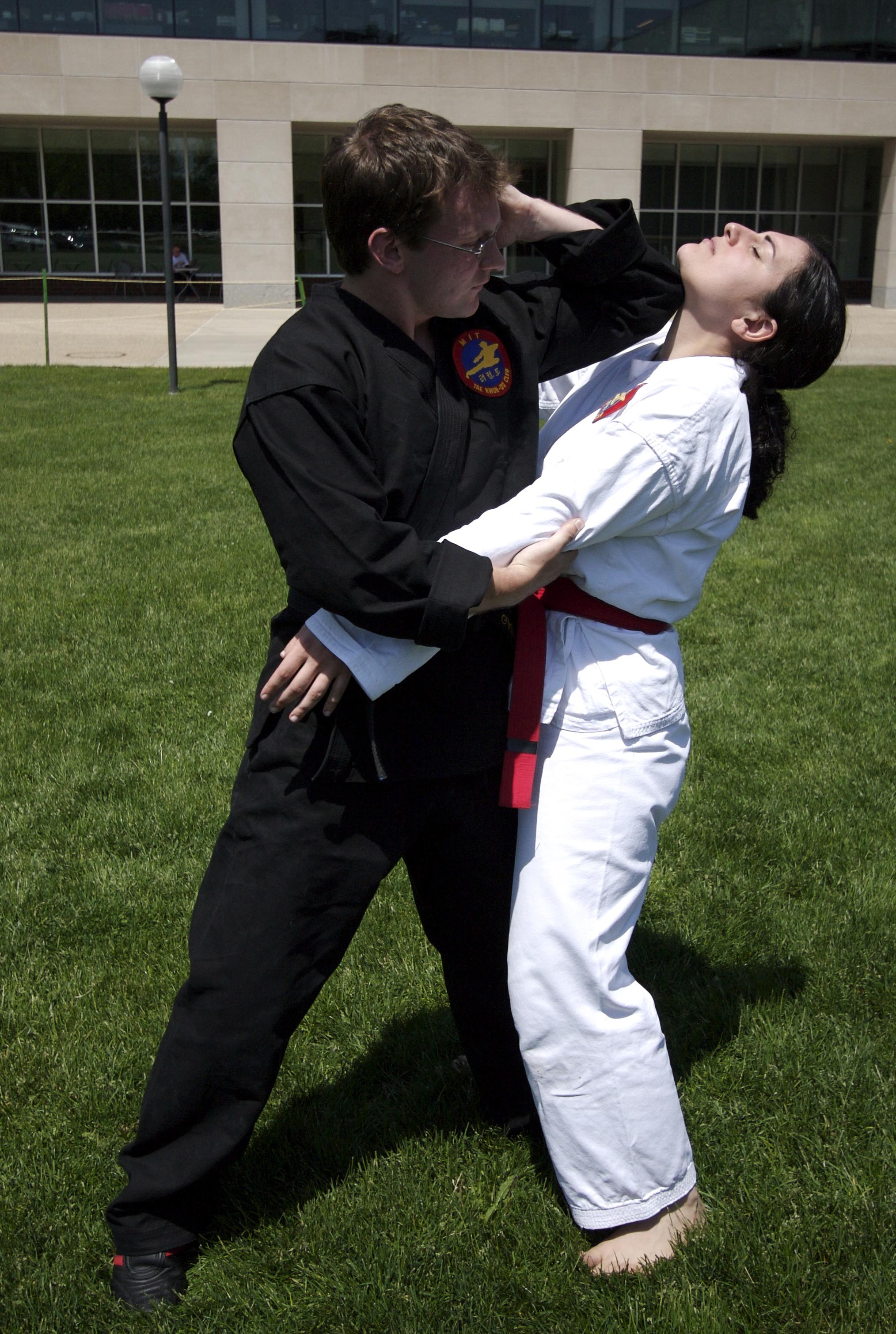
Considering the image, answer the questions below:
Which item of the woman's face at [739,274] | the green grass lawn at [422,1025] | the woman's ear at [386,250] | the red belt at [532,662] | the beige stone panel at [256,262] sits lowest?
the beige stone panel at [256,262]

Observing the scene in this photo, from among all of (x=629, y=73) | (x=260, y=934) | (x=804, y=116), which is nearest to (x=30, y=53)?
(x=629, y=73)

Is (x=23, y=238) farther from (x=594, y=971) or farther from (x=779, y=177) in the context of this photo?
(x=594, y=971)

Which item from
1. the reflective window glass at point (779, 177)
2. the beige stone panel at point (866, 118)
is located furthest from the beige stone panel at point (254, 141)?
the beige stone panel at point (866, 118)

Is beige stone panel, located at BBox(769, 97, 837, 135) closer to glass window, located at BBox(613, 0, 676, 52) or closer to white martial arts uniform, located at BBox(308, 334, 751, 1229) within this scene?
glass window, located at BBox(613, 0, 676, 52)

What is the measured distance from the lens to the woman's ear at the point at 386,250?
6.86 feet

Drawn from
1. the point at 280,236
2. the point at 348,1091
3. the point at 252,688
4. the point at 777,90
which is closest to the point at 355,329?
the point at 348,1091

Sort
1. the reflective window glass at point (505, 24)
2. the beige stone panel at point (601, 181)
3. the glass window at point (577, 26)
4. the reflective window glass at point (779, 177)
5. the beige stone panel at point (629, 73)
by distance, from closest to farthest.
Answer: the reflective window glass at point (505, 24), the glass window at point (577, 26), the beige stone panel at point (629, 73), the beige stone panel at point (601, 181), the reflective window glass at point (779, 177)

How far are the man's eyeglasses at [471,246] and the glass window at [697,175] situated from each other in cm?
3241

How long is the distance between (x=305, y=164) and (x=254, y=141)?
2179mm

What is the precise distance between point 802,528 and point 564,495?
269 inches

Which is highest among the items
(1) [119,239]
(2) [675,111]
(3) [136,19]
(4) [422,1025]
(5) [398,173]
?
(3) [136,19]

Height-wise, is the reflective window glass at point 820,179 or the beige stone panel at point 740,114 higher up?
the beige stone panel at point 740,114

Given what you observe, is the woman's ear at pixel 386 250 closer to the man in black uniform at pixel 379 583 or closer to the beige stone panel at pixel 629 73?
the man in black uniform at pixel 379 583

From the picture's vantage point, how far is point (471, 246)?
2135mm
